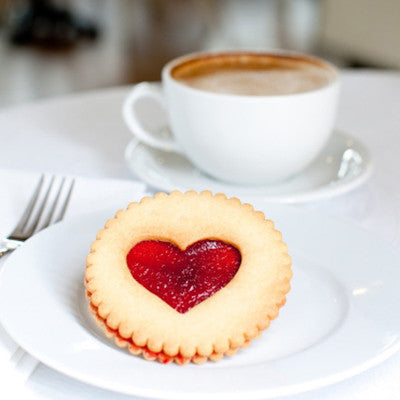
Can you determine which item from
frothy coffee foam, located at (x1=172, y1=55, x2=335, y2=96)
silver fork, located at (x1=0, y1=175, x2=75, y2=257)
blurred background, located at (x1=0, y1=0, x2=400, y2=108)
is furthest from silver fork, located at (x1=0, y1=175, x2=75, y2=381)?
blurred background, located at (x1=0, y1=0, x2=400, y2=108)

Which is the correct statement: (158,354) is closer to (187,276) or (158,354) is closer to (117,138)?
(187,276)

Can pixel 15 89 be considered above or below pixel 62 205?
below

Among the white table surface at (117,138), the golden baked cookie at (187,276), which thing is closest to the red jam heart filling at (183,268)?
the golden baked cookie at (187,276)

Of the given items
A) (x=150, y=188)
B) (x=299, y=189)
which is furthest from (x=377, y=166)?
(x=150, y=188)

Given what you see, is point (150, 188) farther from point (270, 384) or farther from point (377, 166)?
point (270, 384)

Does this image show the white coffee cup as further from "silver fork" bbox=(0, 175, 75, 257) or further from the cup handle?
"silver fork" bbox=(0, 175, 75, 257)

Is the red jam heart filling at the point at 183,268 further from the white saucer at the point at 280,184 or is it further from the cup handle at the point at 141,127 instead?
the cup handle at the point at 141,127
